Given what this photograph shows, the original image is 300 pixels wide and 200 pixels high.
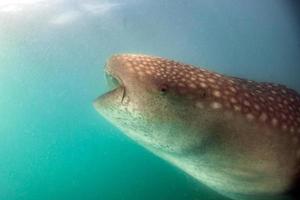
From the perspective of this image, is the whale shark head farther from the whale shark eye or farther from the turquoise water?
the turquoise water

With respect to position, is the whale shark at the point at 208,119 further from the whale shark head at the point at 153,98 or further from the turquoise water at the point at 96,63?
the turquoise water at the point at 96,63

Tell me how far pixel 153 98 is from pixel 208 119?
474 millimetres

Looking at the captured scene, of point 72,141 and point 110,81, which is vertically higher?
point 110,81

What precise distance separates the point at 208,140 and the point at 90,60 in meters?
20.3

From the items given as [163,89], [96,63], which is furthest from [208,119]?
[96,63]

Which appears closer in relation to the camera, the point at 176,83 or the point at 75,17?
the point at 176,83

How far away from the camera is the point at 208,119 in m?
3.01

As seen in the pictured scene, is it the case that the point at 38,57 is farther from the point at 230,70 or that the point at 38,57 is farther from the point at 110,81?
the point at 110,81

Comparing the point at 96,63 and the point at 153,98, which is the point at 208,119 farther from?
the point at 96,63

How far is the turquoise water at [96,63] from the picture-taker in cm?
1320

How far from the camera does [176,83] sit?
2918mm

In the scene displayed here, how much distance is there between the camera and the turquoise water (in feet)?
43.3

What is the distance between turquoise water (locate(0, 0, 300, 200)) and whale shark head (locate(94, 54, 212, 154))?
5.60m

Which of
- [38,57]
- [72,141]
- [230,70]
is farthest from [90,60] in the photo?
[230,70]
